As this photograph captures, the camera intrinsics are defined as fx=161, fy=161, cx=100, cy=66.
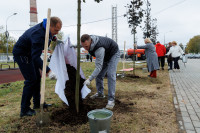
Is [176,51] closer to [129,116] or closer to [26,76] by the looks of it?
[129,116]

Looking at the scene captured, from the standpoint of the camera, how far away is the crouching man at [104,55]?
3039 mm

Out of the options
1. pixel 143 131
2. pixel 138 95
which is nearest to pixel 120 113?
pixel 143 131

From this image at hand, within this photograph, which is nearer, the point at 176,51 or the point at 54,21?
the point at 54,21

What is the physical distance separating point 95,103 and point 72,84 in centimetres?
80

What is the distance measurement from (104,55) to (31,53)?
5.11 feet

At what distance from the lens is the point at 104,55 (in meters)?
3.63

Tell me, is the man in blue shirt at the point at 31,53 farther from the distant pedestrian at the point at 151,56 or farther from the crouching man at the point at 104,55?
the distant pedestrian at the point at 151,56

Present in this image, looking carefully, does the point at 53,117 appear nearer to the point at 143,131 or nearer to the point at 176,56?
the point at 143,131

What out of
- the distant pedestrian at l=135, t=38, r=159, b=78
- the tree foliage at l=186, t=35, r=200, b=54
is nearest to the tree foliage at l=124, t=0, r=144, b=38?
the distant pedestrian at l=135, t=38, r=159, b=78

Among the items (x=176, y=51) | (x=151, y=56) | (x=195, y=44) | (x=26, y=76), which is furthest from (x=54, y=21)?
(x=195, y=44)

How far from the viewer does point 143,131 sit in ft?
8.34

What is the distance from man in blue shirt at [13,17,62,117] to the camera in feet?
8.82

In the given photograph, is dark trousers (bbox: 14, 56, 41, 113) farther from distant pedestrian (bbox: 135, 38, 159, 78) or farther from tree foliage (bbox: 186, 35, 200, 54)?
tree foliage (bbox: 186, 35, 200, 54)

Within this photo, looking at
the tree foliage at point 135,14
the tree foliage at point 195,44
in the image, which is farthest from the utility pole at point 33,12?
the tree foliage at point 195,44
